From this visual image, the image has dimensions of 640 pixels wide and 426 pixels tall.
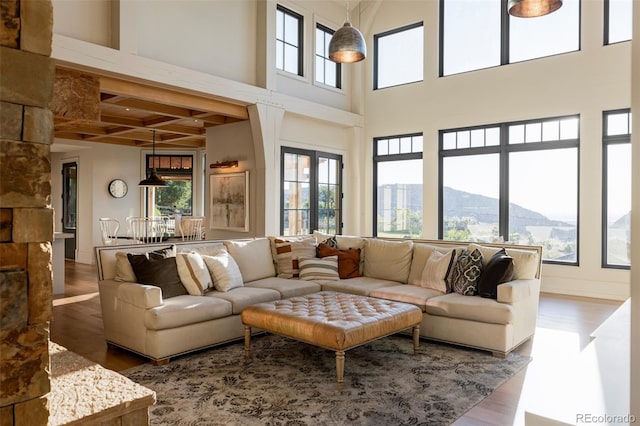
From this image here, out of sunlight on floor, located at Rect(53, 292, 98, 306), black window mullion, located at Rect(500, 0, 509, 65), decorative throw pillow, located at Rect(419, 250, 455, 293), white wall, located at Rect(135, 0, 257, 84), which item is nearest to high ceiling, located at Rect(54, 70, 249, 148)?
white wall, located at Rect(135, 0, 257, 84)

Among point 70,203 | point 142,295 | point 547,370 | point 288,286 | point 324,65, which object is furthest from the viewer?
point 70,203

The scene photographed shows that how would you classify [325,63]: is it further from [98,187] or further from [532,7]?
[98,187]

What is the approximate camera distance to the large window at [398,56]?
8.46m

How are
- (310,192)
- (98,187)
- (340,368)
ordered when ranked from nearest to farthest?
1. (340,368)
2. (310,192)
3. (98,187)

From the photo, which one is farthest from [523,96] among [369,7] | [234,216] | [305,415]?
[305,415]

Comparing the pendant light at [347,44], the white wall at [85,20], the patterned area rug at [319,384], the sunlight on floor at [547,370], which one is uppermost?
the white wall at [85,20]

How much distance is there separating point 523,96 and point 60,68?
6.33m

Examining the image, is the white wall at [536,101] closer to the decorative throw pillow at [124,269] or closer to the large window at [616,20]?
the large window at [616,20]

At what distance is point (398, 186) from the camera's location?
28.8ft

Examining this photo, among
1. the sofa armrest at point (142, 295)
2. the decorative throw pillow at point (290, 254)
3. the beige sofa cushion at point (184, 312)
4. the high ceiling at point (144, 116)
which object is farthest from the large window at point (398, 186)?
the sofa armrest at point (142, 295)

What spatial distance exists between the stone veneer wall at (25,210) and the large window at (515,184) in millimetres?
6896

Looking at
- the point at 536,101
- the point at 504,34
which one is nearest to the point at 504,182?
the point at 536,101

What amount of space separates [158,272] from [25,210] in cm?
338

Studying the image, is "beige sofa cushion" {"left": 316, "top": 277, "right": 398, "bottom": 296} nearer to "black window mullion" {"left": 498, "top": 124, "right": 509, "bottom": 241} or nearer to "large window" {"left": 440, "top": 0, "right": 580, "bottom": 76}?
"black window mullion" {"left": 498, "top": 124, "right": 509, "bottom": 241}
